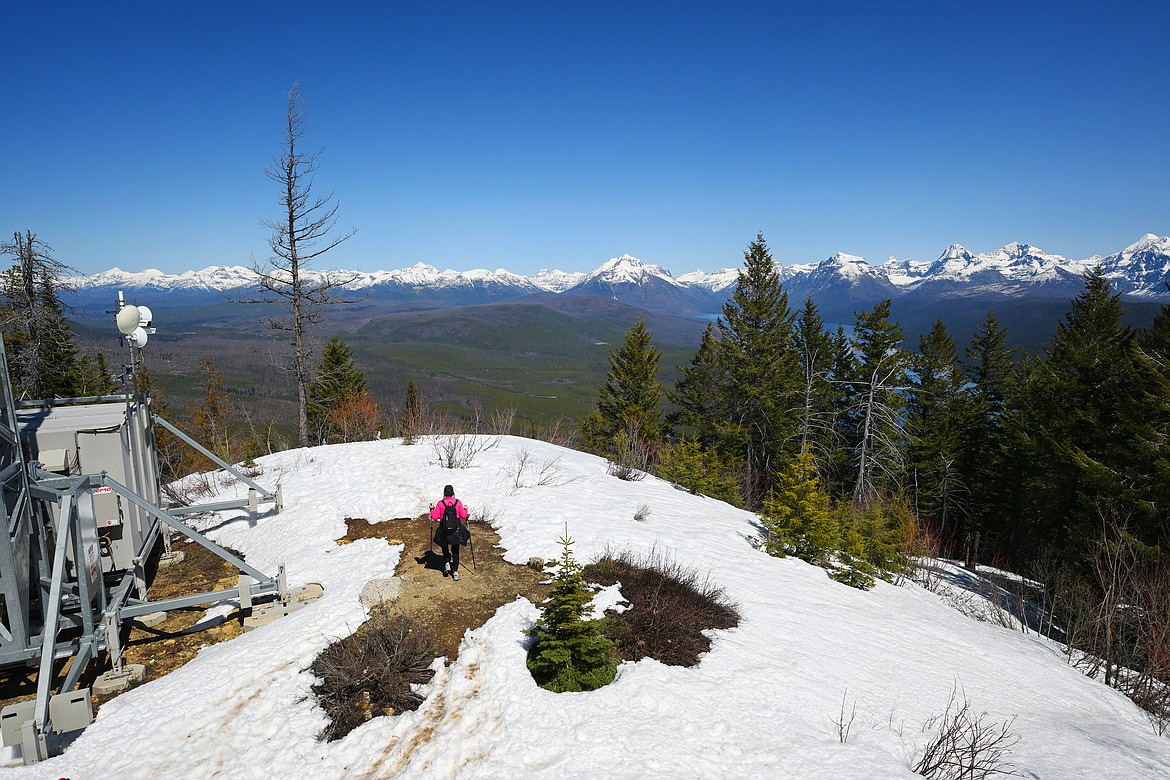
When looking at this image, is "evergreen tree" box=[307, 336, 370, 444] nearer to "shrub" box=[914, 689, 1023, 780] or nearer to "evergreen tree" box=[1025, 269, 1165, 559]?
"shrub" box=[914, 689, 1023, 780]

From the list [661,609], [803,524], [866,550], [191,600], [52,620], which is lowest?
[866,550]

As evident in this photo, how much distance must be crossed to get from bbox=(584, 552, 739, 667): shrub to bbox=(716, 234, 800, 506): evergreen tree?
23.5m

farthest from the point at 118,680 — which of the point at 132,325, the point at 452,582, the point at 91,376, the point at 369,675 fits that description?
the point at 91,376

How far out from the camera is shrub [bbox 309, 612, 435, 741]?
5.90 meters

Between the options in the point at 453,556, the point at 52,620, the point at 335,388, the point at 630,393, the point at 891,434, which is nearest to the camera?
the point at 52,620

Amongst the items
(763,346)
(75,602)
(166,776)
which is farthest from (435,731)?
(763,346)

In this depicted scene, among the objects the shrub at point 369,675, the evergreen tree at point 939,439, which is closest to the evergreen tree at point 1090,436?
the evergreen tree at point 939,439

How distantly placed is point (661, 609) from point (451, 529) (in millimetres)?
3631

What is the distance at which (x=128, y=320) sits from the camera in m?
9.35

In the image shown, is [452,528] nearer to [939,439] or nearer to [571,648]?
[571,648]

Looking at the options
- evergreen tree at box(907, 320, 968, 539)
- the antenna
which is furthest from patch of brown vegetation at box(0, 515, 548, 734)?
evergreen tree at box(907, 320, 968, 539)

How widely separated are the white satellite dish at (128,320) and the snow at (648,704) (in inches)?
190

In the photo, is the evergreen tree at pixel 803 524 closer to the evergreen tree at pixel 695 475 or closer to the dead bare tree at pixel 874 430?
the evergreen tree at pixel 695 475

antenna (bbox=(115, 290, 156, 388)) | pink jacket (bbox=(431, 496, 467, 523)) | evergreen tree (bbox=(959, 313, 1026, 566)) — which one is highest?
antenna (bbox=(115, 290, 156, 388))
